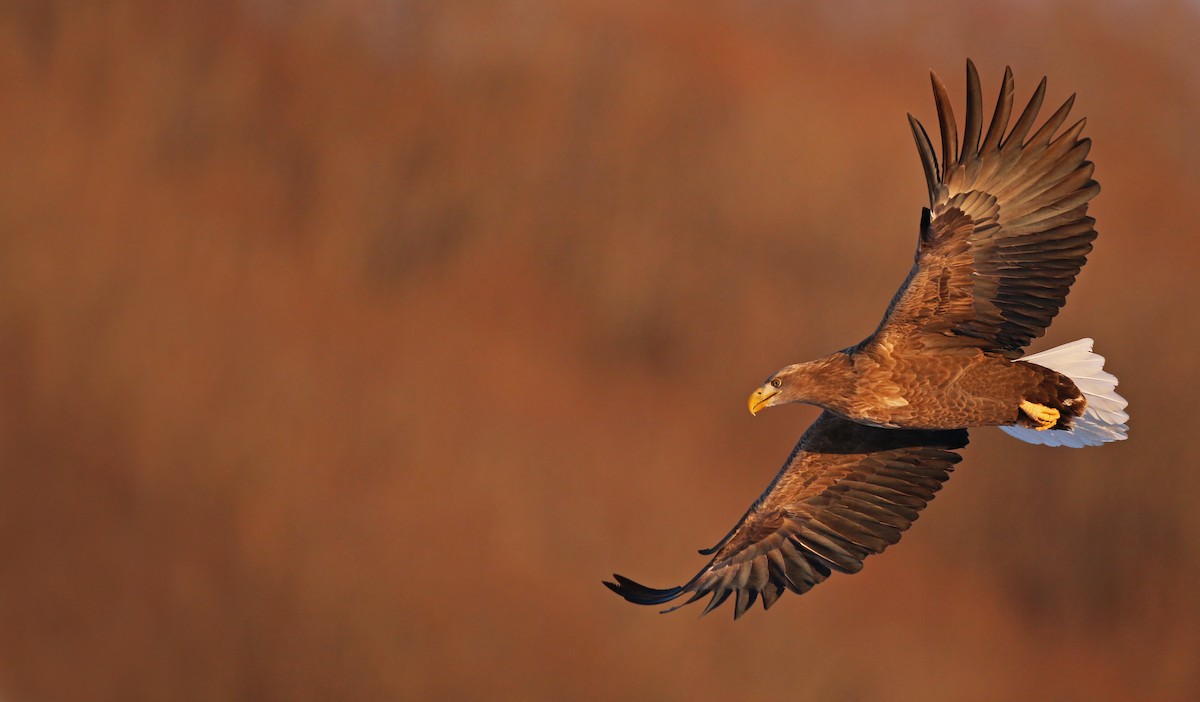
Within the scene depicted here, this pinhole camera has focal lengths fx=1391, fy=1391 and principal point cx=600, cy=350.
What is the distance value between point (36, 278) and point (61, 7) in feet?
9.55

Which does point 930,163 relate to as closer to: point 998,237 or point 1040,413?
point 998,237

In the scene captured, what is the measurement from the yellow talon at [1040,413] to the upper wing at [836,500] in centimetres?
54

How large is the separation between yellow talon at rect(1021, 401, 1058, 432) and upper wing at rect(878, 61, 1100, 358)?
26 centimetres

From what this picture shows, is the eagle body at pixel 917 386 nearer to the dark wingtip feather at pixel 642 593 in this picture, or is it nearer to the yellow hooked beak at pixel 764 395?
the yellow hooked beak at pixel 764 395

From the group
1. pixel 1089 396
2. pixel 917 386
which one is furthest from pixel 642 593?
pixel 1089 396

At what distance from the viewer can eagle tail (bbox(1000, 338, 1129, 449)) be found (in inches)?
239

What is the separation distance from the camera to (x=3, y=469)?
13.5 meters

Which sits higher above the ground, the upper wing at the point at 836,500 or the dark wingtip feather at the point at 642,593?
the upper wing at the point at 836,500

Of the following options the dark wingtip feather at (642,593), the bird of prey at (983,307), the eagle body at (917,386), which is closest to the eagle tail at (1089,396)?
the bird of prey at (983,307)

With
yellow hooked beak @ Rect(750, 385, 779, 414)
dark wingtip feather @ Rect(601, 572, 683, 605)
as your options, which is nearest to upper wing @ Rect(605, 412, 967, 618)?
dark wingtip feather @ Rect(601, 572, 683, 605)

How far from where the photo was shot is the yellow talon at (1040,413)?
5.96 metres

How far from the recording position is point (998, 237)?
5898mm

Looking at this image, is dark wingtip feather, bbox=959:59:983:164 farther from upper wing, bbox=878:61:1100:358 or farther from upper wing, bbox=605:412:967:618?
upper wing, bbox=605:412:967:618

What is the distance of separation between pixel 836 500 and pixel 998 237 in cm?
145
